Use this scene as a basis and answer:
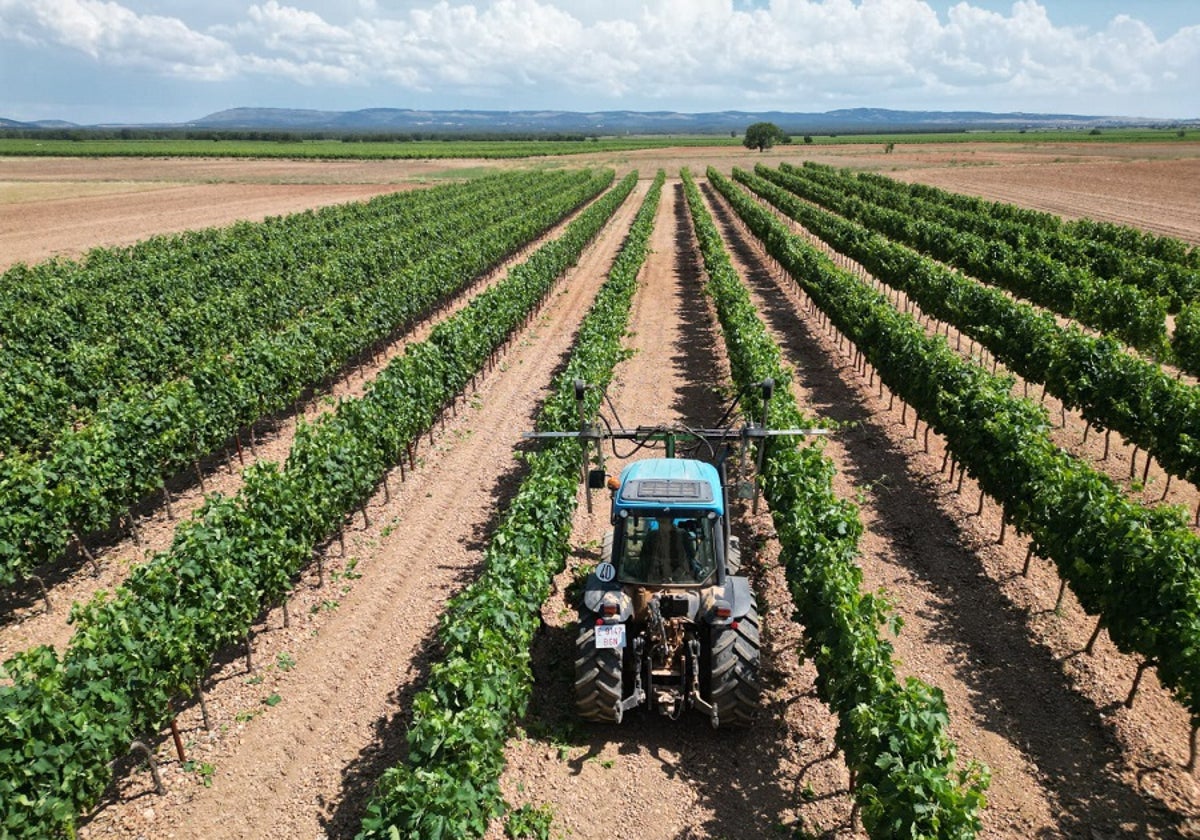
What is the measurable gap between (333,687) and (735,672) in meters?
5.13

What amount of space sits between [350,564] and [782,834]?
7.84 metres

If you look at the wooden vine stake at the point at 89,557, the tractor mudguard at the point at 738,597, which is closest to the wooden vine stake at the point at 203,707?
the wooden vine stake at the point at 89,557

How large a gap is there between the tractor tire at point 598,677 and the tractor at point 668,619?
0.01 metres

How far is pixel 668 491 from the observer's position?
26.6 ft

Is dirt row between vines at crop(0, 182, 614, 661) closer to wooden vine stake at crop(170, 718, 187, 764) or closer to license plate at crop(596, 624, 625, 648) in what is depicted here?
wooden vine stake at crop(170, 718, 187, 764)

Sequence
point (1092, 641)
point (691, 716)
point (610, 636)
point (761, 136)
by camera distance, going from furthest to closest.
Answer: point (761, 136) → point (1092, 641) → point (691, 716) → point (610, 636)

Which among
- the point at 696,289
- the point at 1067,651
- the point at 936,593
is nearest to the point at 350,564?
the point at 936,593

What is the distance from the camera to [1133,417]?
14.2 meters

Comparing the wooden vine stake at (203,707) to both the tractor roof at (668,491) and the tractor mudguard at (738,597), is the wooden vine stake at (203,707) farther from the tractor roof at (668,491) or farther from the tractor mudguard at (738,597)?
the tractor mudguard at (738,597)

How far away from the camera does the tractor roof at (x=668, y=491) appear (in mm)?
7953

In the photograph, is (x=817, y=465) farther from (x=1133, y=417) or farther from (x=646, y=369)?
(x=646, y=369)

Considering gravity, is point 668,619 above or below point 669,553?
below

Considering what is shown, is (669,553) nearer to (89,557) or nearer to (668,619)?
(668,619)

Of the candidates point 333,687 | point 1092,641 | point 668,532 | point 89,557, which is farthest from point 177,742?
point 1092,641
